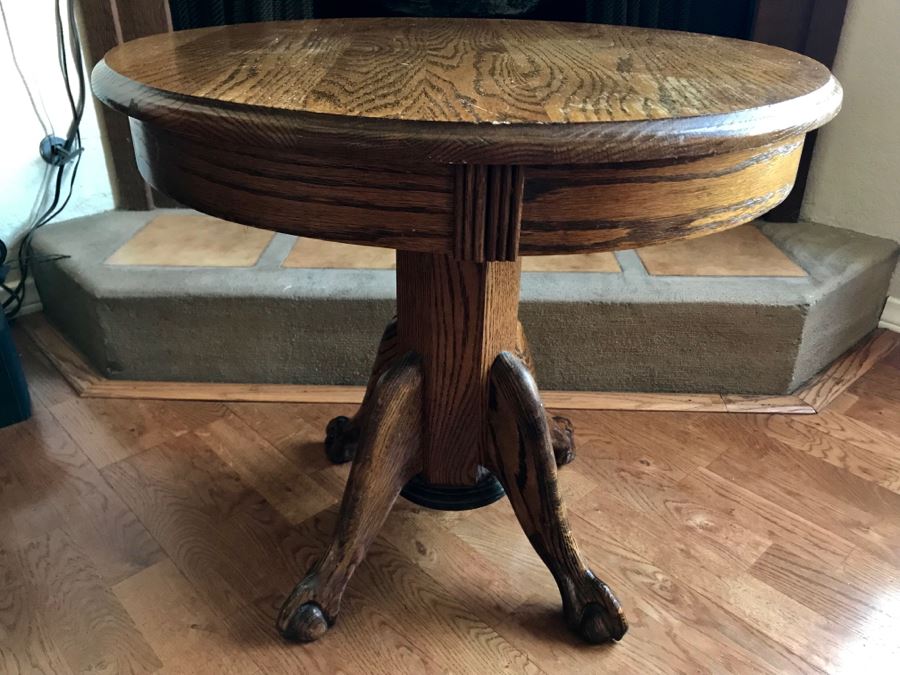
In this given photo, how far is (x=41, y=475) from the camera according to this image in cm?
119

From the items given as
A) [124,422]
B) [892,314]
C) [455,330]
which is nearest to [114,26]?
[124,422]

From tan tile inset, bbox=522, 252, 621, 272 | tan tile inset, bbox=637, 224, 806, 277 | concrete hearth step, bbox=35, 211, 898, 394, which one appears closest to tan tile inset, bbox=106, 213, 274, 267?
concrete hearth step, bbox=35, 211, 898, 394

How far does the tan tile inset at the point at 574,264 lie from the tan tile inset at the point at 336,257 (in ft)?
0.87

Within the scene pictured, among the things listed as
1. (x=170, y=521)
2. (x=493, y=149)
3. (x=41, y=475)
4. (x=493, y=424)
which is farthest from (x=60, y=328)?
(x=493, y=149)

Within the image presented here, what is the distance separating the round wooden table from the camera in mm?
549

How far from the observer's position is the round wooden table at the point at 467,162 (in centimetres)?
55

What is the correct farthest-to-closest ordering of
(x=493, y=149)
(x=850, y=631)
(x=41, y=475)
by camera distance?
(x=41, y=475) < (x=850, y=631) < (x=493, y=149)

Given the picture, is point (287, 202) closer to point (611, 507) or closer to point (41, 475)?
point (611, 507)

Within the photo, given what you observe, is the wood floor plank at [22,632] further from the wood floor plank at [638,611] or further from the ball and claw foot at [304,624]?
the wood floor plank at [638,611]

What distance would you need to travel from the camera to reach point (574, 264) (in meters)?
1.45

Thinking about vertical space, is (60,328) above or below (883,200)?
below

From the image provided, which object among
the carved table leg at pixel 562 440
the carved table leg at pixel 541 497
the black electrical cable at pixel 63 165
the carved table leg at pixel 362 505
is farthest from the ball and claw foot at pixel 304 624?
the black electrical cable at pixel 63 165

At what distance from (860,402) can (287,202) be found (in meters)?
1.20

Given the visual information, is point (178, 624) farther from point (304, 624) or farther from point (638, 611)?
point (638, 611)
